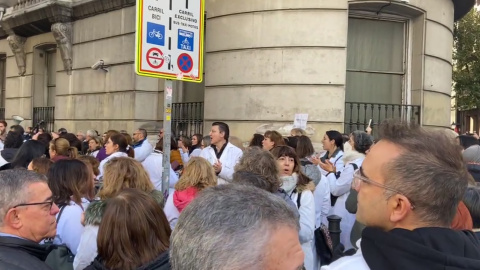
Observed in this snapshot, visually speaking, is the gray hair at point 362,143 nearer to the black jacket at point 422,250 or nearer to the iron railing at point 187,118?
the black jacket at point 422,250

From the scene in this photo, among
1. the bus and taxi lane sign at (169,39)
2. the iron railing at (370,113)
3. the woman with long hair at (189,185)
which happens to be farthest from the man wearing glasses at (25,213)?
the iron railing at (370,113)

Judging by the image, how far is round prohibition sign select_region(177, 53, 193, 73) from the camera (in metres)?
5.30

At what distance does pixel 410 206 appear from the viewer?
6.26 ft

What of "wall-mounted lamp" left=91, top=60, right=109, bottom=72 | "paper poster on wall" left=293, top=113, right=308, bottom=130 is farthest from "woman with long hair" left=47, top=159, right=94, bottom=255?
"wall-mounted lamp" left=91, top=60, right=109, bottom=72

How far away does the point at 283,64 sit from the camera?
1104 cm

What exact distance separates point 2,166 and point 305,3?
24.0ft

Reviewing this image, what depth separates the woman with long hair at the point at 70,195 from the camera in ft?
12.9

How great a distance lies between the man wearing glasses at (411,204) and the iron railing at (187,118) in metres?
10.6

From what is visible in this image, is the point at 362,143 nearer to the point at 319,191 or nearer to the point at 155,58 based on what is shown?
the point at 319,191

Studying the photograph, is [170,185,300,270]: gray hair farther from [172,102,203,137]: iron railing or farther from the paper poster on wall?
[172,102,203,137]: iron railing

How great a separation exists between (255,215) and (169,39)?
12.7 ft

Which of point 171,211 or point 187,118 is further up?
point 187,118

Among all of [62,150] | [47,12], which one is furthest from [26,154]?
[47,12]

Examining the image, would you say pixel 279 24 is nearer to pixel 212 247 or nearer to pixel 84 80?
pixel 84 80
